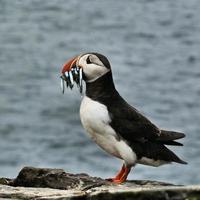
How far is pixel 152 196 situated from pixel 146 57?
42.7 m

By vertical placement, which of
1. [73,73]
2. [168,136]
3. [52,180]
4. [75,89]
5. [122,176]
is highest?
[73,73]

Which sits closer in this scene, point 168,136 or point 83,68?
point 83,68

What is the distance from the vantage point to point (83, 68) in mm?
12266

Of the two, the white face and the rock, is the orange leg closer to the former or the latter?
the rock

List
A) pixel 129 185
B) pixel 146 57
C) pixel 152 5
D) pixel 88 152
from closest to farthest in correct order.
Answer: pixel 129 185
pixel 88 152
pixel 146 57
pixel 152 5

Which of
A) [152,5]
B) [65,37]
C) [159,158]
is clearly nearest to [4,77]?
[65,37]

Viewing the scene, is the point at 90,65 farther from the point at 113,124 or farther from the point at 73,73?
the point at 113,124

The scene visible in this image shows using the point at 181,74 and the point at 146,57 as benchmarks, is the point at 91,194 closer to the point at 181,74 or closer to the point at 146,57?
the point at 181,74

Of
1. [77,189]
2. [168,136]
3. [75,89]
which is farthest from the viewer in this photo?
[75,89]

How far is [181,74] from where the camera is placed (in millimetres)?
46781

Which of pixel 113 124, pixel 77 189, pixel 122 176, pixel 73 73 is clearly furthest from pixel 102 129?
pixel 77 189

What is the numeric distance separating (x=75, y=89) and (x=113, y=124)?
891 inches

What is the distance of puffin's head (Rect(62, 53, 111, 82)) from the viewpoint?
12.2m

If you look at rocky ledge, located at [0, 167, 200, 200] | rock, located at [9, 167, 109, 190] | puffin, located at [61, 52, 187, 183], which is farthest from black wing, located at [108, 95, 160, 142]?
rock, located at [9, 167, 109, 190]
